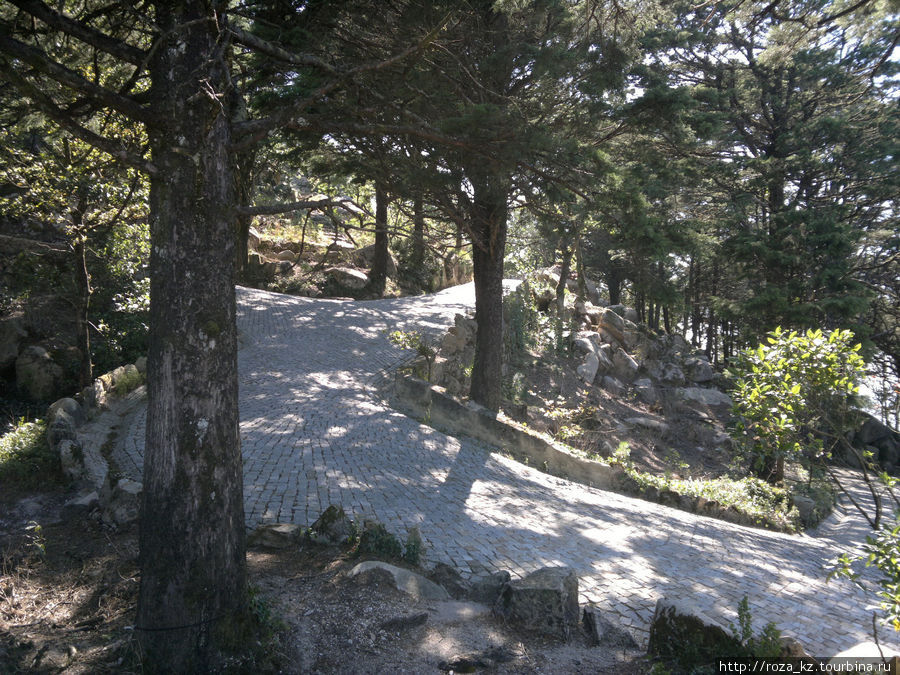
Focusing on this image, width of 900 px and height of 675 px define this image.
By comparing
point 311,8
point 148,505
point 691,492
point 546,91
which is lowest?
point 691,492

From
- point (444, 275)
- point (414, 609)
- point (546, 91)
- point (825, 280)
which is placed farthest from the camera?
point (444, 275)

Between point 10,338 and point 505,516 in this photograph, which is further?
point 10,338

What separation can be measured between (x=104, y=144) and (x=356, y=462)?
5.13 m

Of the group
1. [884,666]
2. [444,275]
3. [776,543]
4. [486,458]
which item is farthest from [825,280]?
[444,275]

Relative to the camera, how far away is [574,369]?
56.9ft

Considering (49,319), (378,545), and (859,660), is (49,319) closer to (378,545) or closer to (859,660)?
(378,545)

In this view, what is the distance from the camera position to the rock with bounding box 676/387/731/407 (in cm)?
1858

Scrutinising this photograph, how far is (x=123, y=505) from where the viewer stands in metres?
5.38

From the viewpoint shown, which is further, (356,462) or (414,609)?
(356,462)

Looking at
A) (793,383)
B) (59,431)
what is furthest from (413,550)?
(59,431)

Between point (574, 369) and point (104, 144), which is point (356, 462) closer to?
point (104, 144)

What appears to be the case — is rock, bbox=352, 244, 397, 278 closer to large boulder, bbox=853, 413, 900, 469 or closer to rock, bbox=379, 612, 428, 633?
large boulder, bbox=853, 413, 900, 469

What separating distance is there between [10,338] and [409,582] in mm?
10656

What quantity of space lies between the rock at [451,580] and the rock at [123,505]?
2.80m
